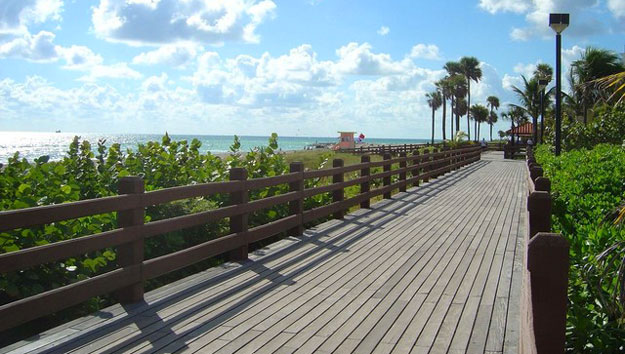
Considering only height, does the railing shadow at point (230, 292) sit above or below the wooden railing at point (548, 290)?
below

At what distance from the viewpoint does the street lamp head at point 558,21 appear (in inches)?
564

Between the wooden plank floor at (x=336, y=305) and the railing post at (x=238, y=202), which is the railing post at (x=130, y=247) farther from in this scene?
the railing post at (x=238, y=202)

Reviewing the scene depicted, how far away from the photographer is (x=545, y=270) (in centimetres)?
242

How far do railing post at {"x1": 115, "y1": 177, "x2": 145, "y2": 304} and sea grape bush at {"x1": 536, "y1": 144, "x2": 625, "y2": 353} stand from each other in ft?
10.8

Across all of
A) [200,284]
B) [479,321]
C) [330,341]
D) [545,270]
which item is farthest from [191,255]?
[545,270]

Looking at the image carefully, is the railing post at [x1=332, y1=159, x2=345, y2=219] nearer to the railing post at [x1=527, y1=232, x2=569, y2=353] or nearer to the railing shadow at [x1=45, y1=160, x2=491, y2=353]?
the railing shadow at [x1=45, y1=160, x2=491, y2=353]

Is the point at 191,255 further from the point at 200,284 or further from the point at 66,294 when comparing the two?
the point at 66,294

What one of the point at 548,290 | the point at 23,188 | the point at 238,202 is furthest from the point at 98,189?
the point at 548,290

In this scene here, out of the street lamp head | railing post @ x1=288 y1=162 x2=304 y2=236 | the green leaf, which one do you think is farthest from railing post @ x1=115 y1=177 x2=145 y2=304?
the street lamp head

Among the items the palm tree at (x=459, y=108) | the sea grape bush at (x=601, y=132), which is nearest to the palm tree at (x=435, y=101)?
the palm tree at (x=459, y=108)

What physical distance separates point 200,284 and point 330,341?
1892 millimetres

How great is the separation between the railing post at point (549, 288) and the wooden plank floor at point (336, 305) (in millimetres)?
1574

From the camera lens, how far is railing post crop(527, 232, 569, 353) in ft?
7.87

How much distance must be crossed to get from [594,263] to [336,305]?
2429 millimetres
